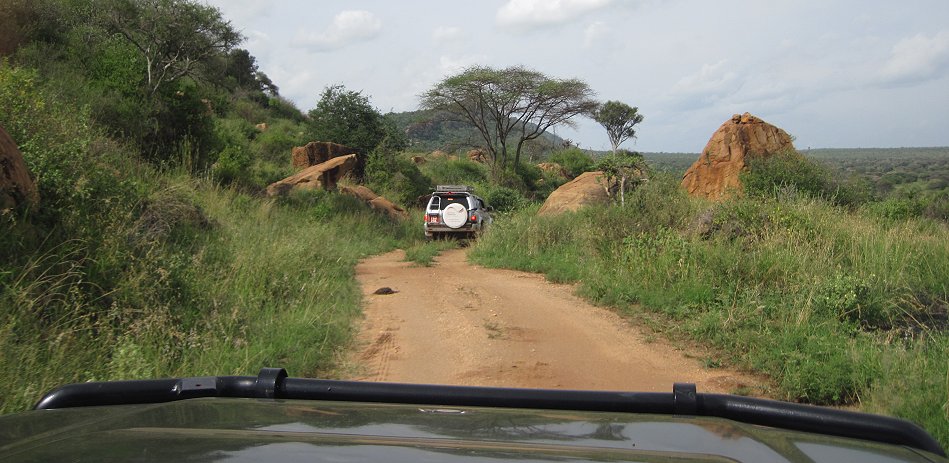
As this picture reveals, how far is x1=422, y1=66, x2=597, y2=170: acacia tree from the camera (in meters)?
37.1

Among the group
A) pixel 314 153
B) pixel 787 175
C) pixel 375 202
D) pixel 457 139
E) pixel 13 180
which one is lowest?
pixel 375 202

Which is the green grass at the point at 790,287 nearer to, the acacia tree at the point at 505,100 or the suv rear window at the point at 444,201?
the suv rear window at the point at 444,201

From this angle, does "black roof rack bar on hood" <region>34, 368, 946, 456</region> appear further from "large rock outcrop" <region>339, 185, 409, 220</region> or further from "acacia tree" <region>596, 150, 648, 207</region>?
"large rock outcrop" <region>339, 185, 409, 220</region>

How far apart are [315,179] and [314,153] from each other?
18.6 ft

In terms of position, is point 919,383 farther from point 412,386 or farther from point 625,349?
point 412,386

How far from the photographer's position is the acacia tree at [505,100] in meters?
37.1

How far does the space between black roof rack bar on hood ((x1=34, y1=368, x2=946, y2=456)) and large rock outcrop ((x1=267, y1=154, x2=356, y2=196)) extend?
1803cm

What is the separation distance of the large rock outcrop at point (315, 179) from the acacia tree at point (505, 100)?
38.1ft

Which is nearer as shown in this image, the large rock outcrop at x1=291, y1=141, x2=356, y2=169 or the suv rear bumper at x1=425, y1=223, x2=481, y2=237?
the suv rear bumper at x1=425, y1=223, x2=481, y2=237

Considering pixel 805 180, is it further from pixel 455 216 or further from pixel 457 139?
pixel 457 139

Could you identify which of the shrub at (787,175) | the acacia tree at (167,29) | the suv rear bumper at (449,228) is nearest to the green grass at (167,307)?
the acacia tree at (167,29)

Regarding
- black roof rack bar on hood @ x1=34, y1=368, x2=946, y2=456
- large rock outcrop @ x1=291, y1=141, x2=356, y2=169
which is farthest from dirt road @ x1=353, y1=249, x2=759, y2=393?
large rock outcrop @ x1=291, y1=141, x2=356, y2=169

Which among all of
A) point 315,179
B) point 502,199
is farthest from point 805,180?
point 315,179

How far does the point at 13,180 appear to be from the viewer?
6699 mm
